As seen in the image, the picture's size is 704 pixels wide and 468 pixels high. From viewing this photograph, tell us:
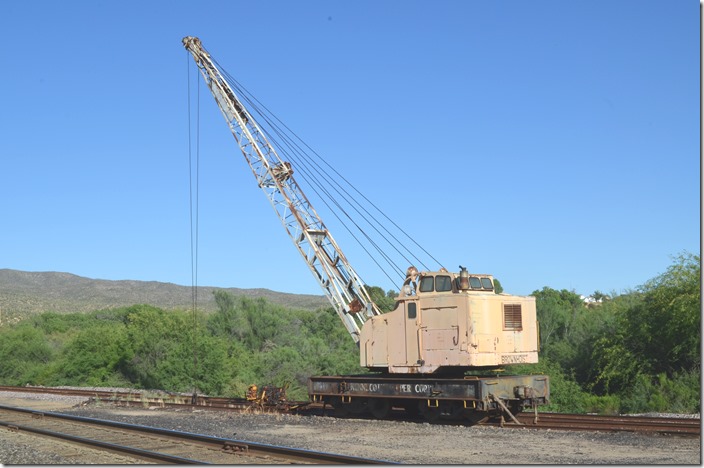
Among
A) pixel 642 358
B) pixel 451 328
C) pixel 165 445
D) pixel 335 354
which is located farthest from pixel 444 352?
pixel 335 354

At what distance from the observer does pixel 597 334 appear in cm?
3219

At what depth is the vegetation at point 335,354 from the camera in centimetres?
2712

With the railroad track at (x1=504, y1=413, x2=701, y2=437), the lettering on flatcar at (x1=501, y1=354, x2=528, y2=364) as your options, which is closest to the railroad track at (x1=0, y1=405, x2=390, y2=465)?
the railroad track at (x1=504, y1=413, x2=701, y2=437)

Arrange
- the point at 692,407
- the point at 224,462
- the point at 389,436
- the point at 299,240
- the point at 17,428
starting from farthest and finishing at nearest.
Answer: the point at 299,240 → the point at 692,407 → the point at 17,428 → the point at 389,436 → the point at 224,462

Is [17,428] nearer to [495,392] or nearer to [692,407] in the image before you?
[495,392]

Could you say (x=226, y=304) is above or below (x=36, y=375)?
above

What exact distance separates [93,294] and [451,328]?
11193 cm

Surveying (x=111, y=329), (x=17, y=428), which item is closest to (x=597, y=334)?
(x=17, y=428)

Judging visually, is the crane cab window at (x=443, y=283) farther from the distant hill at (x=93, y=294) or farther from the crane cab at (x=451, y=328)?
the distant hill at (x=93, y=294)

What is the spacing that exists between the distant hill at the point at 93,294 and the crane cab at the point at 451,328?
277 feet

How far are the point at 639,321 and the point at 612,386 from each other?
108 inches

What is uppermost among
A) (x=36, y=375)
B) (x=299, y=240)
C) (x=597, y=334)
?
(x=299, y=240)

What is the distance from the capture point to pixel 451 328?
1798cm

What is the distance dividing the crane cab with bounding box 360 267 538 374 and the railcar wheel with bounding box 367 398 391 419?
2.80 ft
